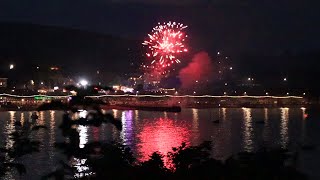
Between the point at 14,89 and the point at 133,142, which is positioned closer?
the point at 133,142

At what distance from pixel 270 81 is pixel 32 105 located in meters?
42.3

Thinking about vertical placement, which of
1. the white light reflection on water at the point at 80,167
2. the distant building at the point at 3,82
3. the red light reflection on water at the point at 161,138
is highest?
the distant building at the point at 3,82

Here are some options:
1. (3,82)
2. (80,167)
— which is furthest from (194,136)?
(3,82)

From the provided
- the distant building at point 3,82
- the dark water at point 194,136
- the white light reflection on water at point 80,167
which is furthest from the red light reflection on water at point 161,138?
the distant building at point 3,82

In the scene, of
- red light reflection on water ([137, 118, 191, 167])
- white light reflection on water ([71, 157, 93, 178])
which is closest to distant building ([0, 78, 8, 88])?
red light reflection on water ([137, 118, 191, 167])

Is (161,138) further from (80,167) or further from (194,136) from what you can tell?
(80,167)

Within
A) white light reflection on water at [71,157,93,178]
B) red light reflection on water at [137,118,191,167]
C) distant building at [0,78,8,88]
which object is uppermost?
distant building at [0,78,8,88]

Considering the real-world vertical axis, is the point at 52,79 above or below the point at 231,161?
above

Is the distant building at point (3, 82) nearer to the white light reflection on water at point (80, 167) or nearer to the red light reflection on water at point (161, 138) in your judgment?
the red light reflection on water at point (161, 138)

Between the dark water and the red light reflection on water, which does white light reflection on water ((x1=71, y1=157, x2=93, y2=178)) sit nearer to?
the dark water

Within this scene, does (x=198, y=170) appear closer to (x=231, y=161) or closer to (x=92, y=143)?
(x=231, y=161)

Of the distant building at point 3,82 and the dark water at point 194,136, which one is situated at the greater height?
the distant building at point 3,82

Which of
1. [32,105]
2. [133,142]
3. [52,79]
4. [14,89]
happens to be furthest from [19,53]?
[133,142]

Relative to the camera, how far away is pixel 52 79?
70.7 m
